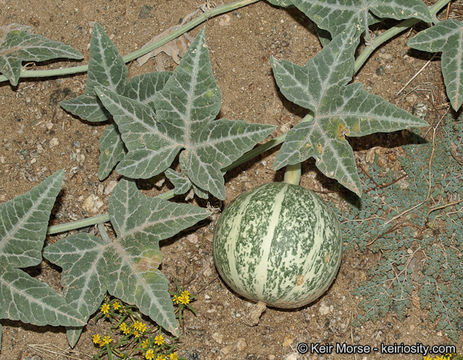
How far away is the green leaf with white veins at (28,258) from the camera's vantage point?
2891 mm

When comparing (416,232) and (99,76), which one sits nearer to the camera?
(99,76)

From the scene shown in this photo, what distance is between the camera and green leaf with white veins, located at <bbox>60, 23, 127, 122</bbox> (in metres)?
3.20

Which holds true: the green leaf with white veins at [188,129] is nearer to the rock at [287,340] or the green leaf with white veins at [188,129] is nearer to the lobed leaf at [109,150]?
the lobed leaf at [109,150]

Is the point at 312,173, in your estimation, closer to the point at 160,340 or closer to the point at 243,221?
the point at 243,221

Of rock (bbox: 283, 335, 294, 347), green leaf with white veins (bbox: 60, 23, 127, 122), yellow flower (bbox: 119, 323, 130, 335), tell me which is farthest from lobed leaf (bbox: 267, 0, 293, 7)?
yellow flower (bbox: 119, 323, 130, 335)

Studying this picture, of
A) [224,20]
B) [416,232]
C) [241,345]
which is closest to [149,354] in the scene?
[241,345]

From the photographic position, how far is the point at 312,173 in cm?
359

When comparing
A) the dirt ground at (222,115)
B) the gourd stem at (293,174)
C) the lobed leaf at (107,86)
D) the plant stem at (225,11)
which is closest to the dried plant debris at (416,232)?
the dirt ground at (222,115)

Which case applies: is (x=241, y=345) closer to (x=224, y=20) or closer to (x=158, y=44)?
→ (x=158, y=44)

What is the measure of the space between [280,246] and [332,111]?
755 millimetres

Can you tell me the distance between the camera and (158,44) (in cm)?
353

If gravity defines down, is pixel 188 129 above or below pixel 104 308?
above

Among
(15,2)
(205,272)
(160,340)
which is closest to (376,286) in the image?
(205,272)

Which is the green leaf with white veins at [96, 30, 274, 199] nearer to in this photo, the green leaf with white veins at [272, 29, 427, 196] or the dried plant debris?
the green leaf with white veins at [272, 29, 427, 196]
